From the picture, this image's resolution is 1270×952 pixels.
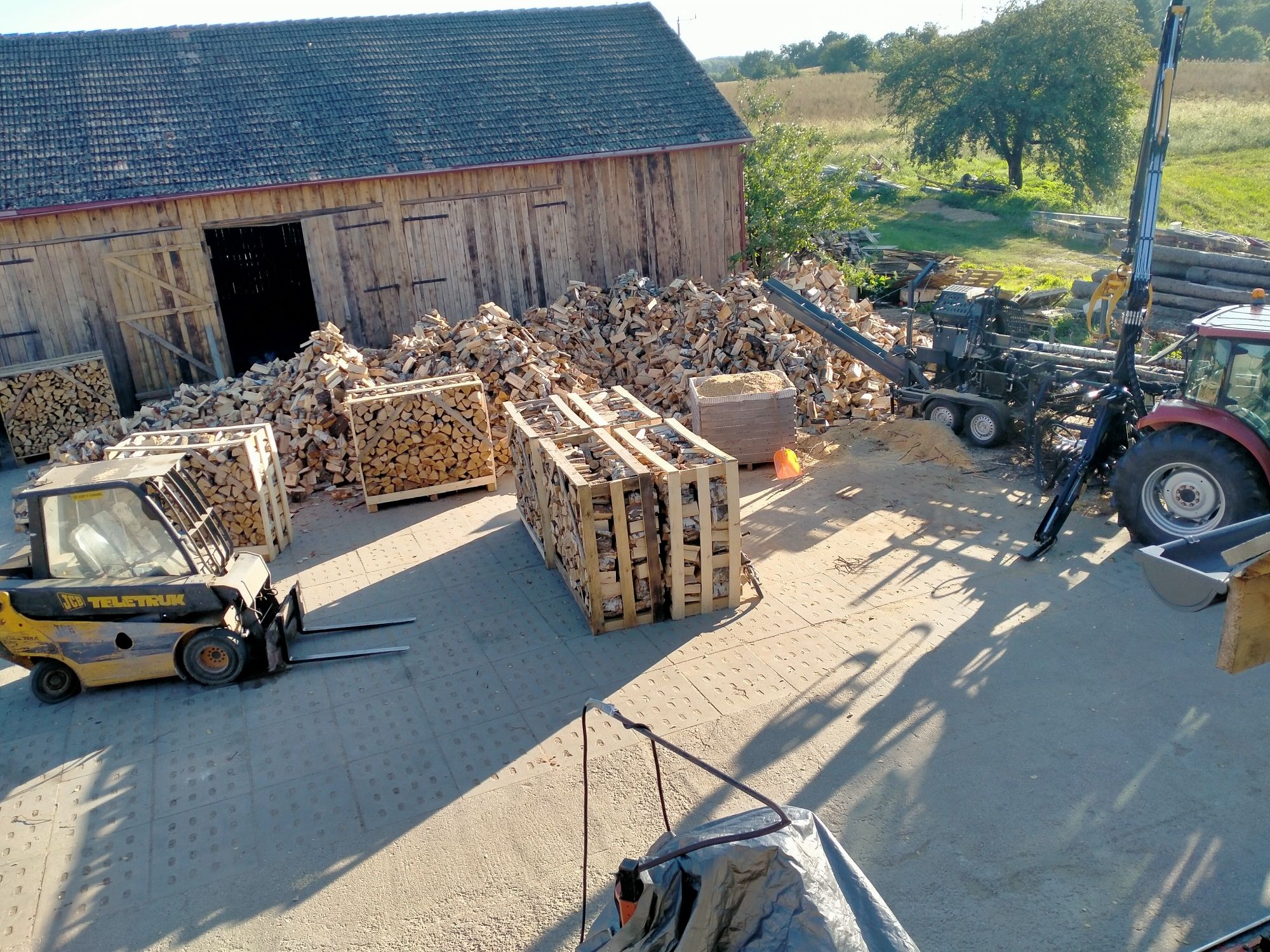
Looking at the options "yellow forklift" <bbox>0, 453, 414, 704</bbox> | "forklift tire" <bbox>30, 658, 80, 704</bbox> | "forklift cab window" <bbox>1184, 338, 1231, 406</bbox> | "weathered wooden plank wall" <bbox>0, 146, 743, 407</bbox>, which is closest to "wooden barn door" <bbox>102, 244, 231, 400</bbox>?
"weathered wooden plank wall" <bbox>0, 146, 743, 407</bbox>

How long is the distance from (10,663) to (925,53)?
32.9 m

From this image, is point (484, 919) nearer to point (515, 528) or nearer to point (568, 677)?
point (568, 677)

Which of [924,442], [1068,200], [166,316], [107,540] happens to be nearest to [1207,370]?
[924,442]

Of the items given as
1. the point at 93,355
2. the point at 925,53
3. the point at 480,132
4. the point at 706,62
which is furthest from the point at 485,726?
the point at 706,62

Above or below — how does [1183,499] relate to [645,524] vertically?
below

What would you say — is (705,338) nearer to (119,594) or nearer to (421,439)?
(421,439)

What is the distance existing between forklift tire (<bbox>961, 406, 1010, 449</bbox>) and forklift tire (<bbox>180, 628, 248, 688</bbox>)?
9.39 m

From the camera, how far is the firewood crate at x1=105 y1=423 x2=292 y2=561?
10695 millimetres

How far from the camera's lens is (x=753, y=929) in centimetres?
340

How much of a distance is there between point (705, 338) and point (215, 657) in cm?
905

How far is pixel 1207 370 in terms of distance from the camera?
8.90 m

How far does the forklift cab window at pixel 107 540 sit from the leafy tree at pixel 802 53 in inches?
3259

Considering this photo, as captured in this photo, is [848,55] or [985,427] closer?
[985,427]

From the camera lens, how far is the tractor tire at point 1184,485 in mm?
8695
